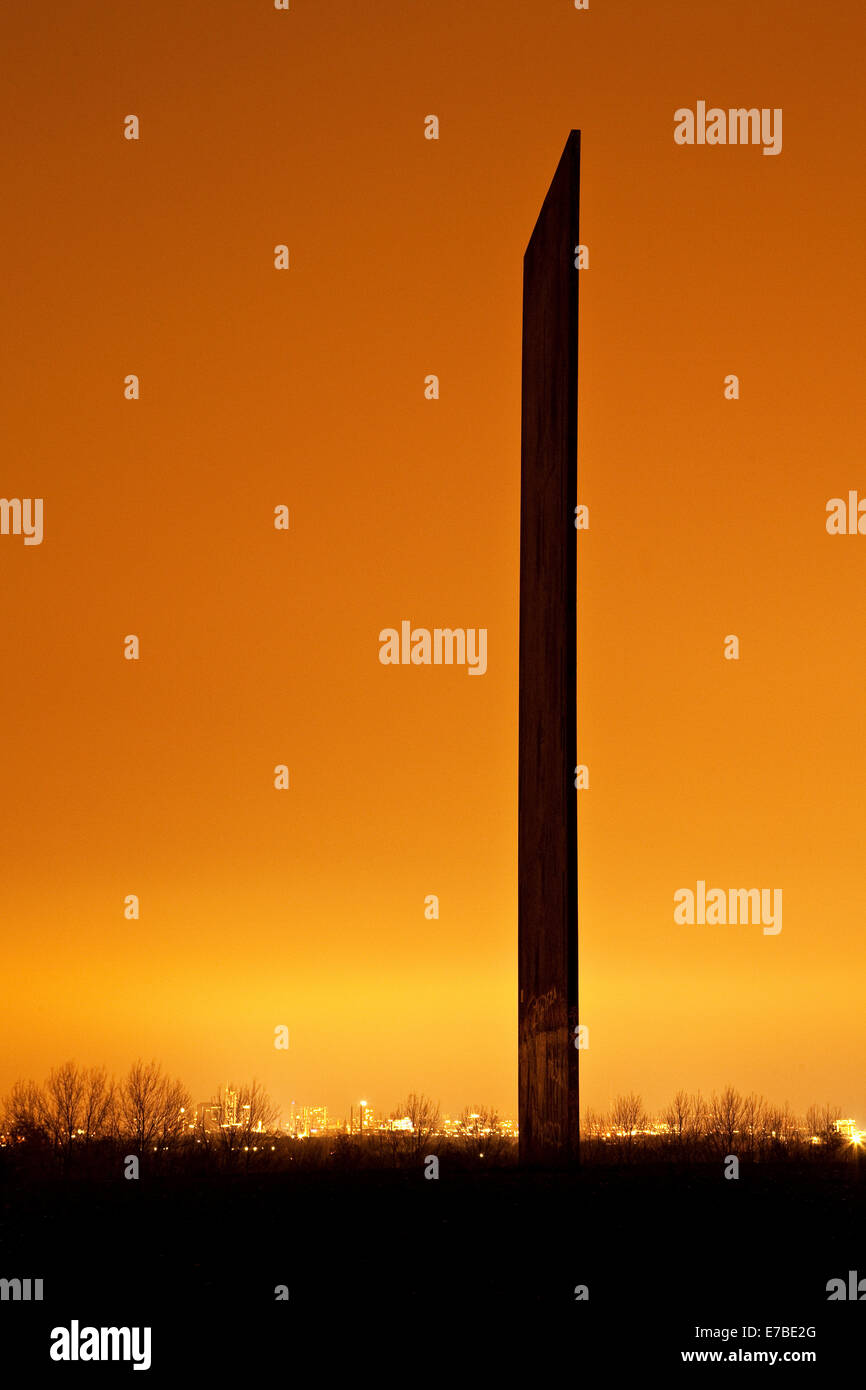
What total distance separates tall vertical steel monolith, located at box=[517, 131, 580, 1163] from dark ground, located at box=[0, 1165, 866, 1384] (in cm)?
156

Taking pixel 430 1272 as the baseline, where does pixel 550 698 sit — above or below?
above

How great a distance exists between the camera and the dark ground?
4.82 m

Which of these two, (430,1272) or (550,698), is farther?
(550,698)

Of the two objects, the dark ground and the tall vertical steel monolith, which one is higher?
the tall vertical steel monolith

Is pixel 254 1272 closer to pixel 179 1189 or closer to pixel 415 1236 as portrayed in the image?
pixel 415 1236

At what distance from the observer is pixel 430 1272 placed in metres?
5.58

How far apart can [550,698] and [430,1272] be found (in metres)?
4.26

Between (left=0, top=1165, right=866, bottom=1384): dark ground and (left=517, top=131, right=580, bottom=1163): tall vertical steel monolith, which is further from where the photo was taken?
(left=517, top=131, right=580, bottom=1163): tall vertical steel monolith

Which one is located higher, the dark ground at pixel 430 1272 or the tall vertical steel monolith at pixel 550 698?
the tall vertical steel monolith at pixel 550 698

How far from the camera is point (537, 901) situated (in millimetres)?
9133

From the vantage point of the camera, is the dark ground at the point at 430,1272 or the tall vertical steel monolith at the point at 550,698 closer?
the dark ground at the point at 430,1272

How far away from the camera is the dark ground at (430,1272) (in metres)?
4.82

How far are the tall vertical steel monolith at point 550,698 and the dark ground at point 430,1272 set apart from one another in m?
1.56
